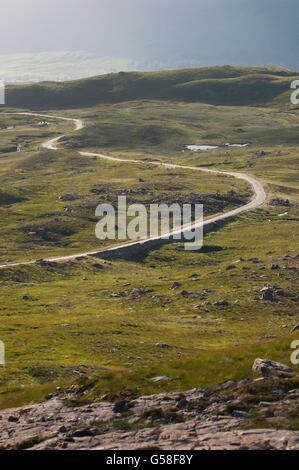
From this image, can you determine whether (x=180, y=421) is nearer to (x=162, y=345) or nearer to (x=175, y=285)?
(x=162, y=345)

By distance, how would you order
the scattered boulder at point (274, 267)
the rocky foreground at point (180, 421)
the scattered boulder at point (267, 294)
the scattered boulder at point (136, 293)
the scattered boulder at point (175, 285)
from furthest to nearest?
the scattered boulder at point (274, 267)
the scattered boulder at point (175, 285)
the scattered boulder at point (136, 293)
the scattered boulder at point (267, 294)
the rocky foreground at point (180, 421)

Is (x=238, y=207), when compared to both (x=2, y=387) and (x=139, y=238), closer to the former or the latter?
(x=139, y=238)

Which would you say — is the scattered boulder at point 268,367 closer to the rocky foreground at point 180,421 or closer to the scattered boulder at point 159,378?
the rocky foreground at point 180,421

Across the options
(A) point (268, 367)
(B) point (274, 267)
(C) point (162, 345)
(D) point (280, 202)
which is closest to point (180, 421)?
(A) point (268, 367)

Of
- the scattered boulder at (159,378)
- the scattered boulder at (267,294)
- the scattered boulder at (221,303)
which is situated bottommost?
the scattered boulder at (221,303)

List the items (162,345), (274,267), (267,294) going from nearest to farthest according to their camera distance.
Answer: (162,345)
(267,294)
(274,267)

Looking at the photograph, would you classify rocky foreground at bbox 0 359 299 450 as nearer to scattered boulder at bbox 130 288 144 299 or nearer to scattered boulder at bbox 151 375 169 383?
scattered boulder at bbox 151 375 169 383

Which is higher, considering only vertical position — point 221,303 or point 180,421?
point 180,421

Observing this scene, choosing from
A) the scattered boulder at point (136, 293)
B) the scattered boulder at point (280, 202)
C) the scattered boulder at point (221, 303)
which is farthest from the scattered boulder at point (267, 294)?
the scattered boulder at point (280, 202)
